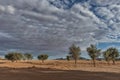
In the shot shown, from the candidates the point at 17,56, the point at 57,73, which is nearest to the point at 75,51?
the point at 17,56

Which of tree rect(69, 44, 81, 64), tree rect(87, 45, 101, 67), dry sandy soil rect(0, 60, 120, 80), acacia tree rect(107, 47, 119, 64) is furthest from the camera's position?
acacia tree rect(107, 47, 119, 64)

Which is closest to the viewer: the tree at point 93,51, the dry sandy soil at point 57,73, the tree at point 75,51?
the dry sandy soil at point 57,73

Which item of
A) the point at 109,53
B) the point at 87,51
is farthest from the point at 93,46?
the point at 109,53

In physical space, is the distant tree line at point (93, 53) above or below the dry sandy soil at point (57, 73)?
above

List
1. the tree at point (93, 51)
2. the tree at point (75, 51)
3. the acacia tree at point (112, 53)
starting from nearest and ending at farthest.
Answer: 1. the tree at point (93, 51)
2. the tree at point (75, 51)
3. the acacia tree at point (112, 53)

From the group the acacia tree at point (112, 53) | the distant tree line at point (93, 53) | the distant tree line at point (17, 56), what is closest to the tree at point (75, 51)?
the distant tree line at point (93, 53)

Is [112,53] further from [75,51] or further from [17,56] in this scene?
[17,56]

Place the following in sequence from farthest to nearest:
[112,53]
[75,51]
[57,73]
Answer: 1. [112,53]
2. [75,51]
3. [57,73]

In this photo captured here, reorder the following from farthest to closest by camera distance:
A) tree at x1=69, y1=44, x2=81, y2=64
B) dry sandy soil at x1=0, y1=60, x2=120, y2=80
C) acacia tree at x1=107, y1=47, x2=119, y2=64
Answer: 1. acacia tree at x1=107, y1=47, x2=119, y2=64
2. tree at x1=69, y1=44, x2=81, y2=64
3. dry sandy soil at x1=0, y1=60, x2=120, y2=80

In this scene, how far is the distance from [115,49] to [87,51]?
27088 mm

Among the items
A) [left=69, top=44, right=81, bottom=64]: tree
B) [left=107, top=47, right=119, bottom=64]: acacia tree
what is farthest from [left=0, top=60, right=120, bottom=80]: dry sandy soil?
[left=107, top=47, right=119, bottom=64]: acacia tree

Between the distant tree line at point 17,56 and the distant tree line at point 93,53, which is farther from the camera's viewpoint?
the distant tree line at point 17,56

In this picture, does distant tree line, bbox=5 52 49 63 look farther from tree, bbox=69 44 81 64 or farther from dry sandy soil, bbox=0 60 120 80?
dry sandy soil, bbox=0 60 120 80

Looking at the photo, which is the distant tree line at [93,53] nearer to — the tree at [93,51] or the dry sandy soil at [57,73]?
the tree at [93,51]
